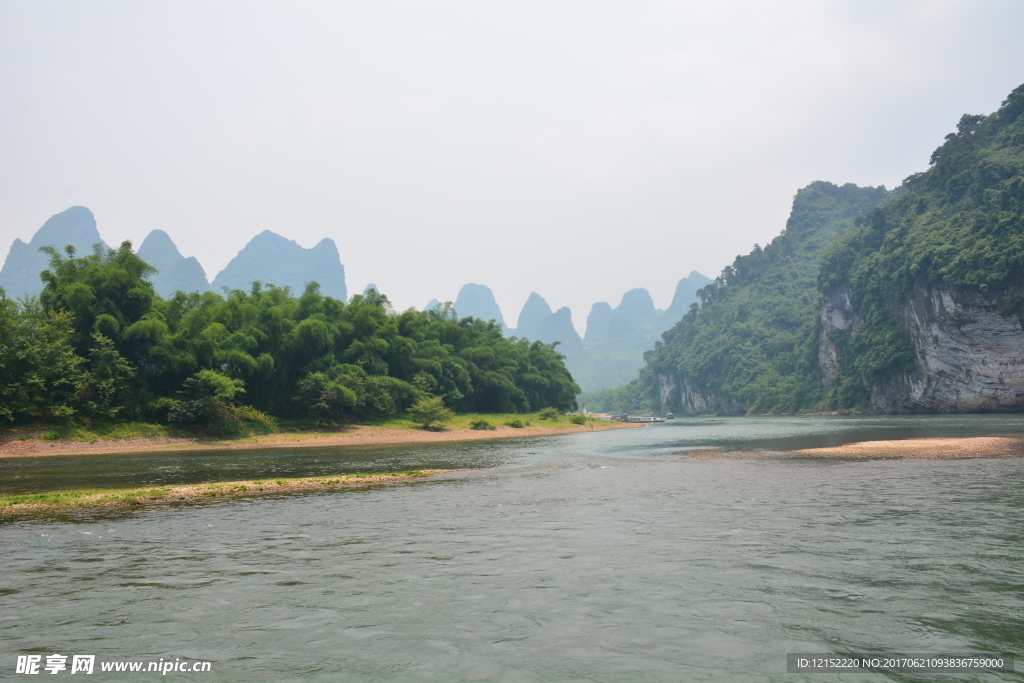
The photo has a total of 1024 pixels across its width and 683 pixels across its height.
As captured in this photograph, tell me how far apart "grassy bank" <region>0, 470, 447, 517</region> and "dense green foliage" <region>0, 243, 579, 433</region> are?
80.8 ft

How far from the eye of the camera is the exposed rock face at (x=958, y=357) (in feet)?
273

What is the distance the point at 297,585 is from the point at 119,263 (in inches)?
1842

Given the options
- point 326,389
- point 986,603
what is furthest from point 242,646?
point 326,389

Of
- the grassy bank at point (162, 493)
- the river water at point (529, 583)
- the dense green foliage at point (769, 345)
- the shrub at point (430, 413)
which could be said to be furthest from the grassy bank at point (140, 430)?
the dense green foliage at point (769, 345)

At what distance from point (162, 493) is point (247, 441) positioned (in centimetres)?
2694

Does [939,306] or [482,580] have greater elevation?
[939,306]

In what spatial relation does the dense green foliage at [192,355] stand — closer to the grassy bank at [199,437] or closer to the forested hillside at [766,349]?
the grassy bank at [199,437]

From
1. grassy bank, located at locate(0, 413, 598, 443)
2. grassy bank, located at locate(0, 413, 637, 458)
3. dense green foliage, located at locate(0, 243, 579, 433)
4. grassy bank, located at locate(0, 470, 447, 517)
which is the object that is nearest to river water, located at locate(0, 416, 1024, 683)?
grassy bank, located at locate(0, 470, 447, 517)

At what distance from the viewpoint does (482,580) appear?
1045cm

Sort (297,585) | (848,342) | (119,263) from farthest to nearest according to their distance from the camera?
1. (848,342)
2. (119,263)
3. (297,585)

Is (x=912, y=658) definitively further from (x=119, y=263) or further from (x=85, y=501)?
(x=119, y=263)

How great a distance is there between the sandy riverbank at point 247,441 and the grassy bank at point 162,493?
2086 centimetres

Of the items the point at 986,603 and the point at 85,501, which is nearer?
the point at 986,603

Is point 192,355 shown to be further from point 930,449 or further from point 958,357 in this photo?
point 958,357
